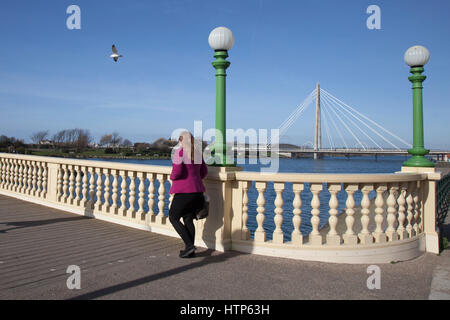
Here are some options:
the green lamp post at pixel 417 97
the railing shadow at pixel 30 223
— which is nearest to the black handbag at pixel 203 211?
the railing shadow at pixel 30 223

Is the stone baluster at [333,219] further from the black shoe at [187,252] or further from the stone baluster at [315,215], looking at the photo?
the black shoe at [187,252]

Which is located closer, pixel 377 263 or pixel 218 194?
pixel 377 263

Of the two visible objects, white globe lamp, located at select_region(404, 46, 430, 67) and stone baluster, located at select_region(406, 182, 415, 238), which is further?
white globe lamp, located at select_region(404, 46, 430, 67)

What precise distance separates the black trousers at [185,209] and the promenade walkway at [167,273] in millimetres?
274

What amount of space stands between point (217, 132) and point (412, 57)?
3.26m

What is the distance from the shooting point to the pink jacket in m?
4.10

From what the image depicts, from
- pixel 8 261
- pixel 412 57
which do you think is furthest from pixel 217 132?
pixel 412 57

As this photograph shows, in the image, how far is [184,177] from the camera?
415 centimetres

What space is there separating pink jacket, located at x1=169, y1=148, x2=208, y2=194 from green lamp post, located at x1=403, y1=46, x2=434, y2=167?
335cm

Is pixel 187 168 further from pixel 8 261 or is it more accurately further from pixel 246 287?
pixel 8 261

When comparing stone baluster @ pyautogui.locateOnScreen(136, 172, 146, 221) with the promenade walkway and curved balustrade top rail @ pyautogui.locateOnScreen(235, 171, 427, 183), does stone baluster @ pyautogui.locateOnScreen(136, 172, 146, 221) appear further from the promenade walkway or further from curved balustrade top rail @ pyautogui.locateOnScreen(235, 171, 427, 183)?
curved balustrade top rail @ pyautogui.locateOnScreen(235, 171, 427, 183)

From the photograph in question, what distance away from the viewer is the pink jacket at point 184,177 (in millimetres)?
4098

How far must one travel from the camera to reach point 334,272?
3.73 meters

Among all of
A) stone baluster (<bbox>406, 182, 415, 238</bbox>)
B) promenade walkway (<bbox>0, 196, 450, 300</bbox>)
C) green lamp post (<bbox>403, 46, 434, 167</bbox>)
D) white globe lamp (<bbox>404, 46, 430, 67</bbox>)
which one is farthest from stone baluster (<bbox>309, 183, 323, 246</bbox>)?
white globe lamp (<bbox>404, 46, 430, 67</bbox>)
